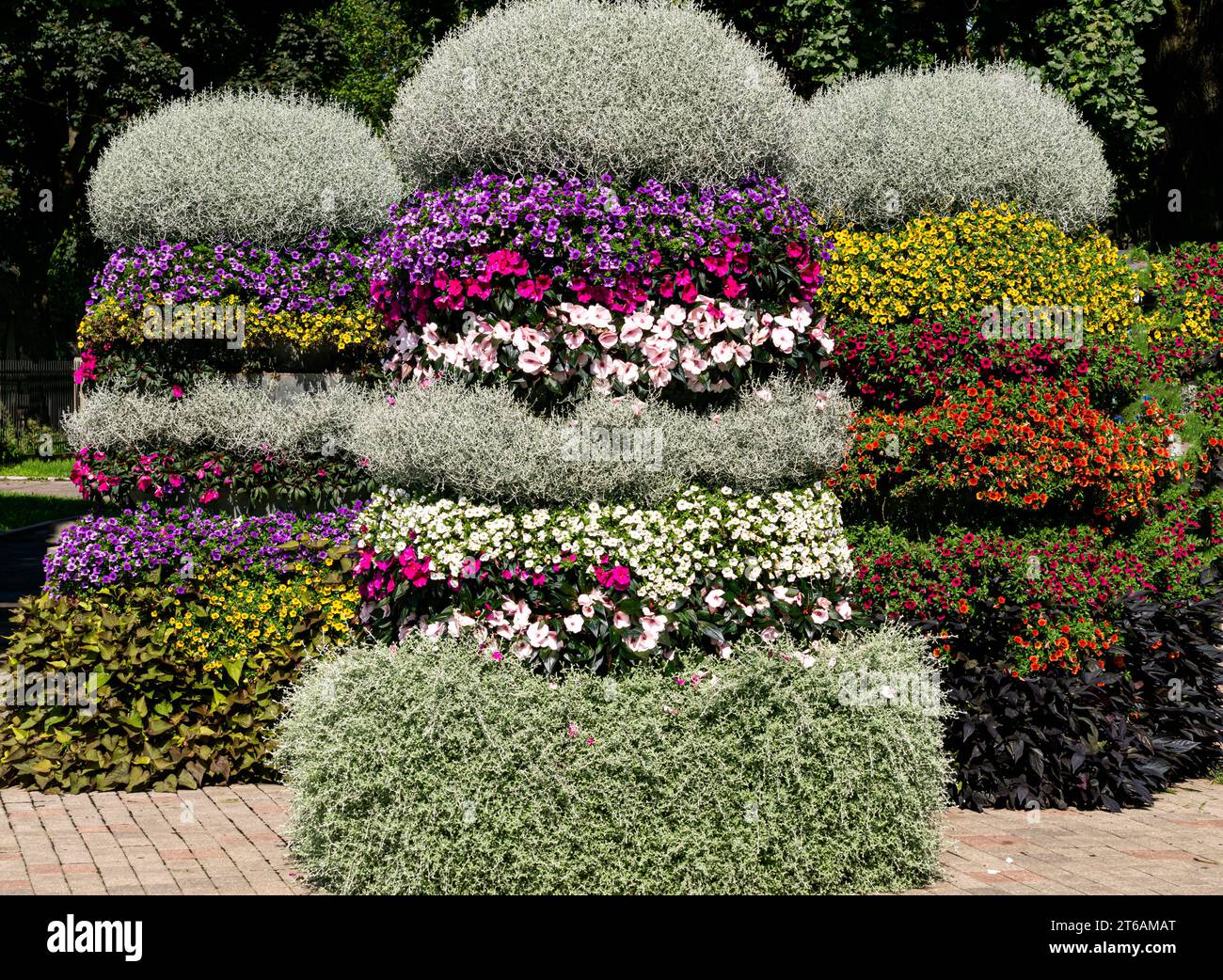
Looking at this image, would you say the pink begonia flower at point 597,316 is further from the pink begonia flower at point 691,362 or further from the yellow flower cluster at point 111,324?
the yellow flower cluster at point 111,324

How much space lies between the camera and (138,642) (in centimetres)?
748

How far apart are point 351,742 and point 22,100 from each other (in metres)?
27.2

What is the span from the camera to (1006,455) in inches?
276

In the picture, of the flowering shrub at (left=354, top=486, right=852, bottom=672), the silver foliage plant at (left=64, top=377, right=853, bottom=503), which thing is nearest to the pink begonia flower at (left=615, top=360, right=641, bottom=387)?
the silver foliage plant at (left=64, top=377, right=853, bottom=503)

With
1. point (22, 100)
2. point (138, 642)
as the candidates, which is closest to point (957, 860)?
point (138, 642)

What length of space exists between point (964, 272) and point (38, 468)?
26713mm

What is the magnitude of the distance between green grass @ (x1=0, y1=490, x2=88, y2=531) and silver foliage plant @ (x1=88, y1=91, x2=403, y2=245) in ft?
42.9

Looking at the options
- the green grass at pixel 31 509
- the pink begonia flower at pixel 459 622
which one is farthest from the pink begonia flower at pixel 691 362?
the green grass at pixel 31 509

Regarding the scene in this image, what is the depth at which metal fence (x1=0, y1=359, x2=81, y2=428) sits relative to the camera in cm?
3409

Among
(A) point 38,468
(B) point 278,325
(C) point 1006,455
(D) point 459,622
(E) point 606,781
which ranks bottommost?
(E) point 606,781

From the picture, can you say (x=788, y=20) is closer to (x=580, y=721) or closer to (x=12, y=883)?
(x=580, y=721)

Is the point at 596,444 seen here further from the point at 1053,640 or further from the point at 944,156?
the point at 944,156

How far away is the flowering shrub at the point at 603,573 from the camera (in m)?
5.82

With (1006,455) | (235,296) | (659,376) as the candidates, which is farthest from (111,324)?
(1006,455)
